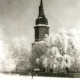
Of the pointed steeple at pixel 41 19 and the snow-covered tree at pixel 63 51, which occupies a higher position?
the pointed steeple at pixel 41 19

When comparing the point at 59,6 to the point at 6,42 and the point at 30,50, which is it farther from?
the point at 30,50

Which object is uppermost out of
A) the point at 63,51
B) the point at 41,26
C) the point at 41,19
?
the point at 41,19

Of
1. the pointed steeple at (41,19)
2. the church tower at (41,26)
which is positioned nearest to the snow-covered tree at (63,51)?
the church tower at (41,26)

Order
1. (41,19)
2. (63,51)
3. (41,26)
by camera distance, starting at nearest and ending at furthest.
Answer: (63,51) < (41,26) < (41,19)

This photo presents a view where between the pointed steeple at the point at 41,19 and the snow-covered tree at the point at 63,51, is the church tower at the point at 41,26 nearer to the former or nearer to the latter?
the pointed steeple at the point at 41,19

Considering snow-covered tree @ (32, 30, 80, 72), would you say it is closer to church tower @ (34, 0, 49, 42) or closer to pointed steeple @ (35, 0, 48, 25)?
church tower @ (34, 0, 49, 42)

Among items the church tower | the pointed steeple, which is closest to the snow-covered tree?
the church tower

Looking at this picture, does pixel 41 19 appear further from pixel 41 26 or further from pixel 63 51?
pixel 63 51

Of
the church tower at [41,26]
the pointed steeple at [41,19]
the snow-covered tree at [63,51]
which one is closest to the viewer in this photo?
the snow-covered tree at [63,51]

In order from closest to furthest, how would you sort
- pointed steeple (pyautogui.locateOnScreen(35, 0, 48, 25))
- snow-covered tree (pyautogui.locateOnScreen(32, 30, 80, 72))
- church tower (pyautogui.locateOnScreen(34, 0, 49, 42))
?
snow-covered tree (pyautogui.locateOnScreen(32, 30, 80, 72)) < church tower (pyautogui.locateOnScreen(34, 0, 49, 42)) < pointed steeple (pyautogui.locateOnScreen(35, 0, 48, 25))

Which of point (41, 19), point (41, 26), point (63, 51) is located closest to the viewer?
point (63, 51)

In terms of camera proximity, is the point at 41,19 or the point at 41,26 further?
the point at 41,19

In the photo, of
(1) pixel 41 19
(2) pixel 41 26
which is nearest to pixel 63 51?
(2) pixel 41 26

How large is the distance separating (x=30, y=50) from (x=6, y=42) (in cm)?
892
